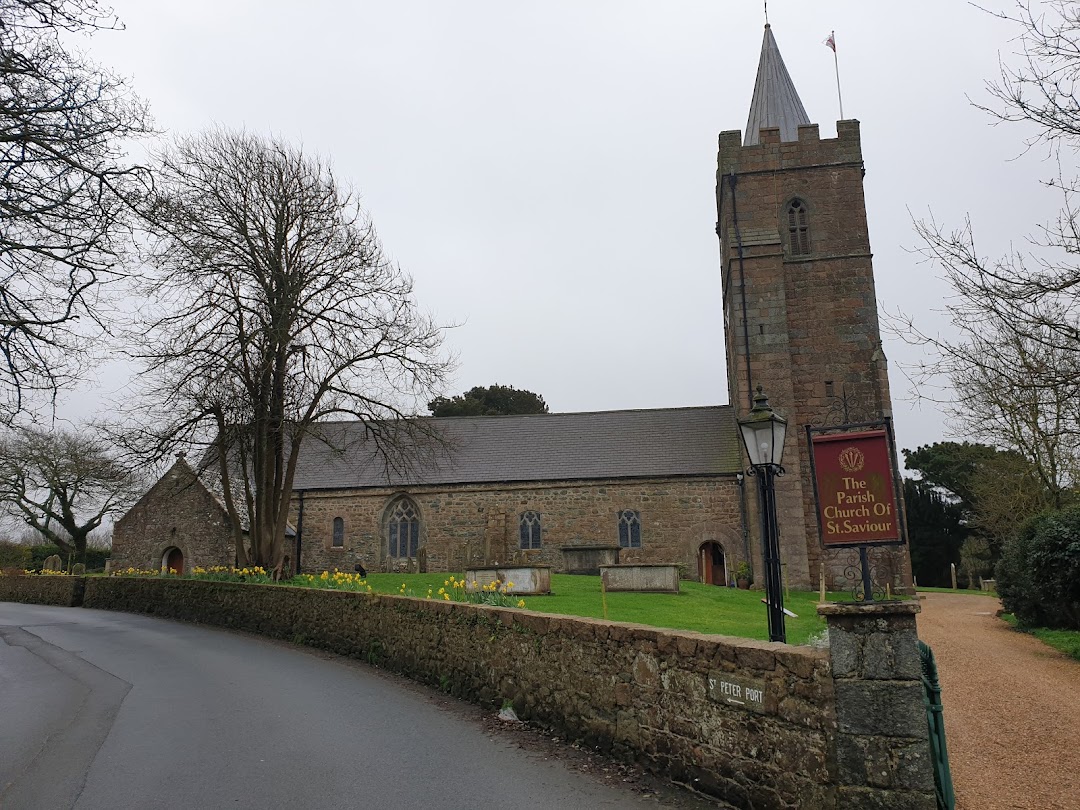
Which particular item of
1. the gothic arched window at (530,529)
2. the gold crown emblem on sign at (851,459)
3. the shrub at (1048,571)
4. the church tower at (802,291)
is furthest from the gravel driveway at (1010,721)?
the gothic arched window at (530,529)

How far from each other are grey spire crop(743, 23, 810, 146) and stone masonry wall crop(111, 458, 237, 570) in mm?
25229

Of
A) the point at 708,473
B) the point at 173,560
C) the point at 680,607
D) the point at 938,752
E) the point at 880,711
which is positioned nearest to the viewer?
the point at 880,711

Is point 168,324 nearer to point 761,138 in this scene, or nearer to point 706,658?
point 706,658

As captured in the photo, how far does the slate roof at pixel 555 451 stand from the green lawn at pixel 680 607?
6.99 metres

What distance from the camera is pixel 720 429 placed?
29750 mm

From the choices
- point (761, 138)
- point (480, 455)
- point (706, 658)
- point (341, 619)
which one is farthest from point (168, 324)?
point (761, 138)

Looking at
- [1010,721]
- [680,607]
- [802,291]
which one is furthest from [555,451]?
[1010,721]

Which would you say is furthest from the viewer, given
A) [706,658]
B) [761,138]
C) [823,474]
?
[761,138]

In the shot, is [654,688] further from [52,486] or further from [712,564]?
[52,486]

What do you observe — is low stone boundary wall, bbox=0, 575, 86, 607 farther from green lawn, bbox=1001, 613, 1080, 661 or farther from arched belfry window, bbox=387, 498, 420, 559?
green lawn, bbox=1001, 613, 1080, 661

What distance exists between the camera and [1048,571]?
14984 millimetres

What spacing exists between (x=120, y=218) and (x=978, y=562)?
4668 centimetres

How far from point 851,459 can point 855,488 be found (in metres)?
0.23

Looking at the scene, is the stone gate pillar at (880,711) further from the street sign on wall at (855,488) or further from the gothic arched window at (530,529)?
the gothic arched window at (530,529)
